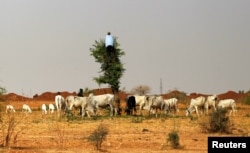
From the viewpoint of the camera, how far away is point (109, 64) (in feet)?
149

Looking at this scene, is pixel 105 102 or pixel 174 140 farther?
pixel 105 102

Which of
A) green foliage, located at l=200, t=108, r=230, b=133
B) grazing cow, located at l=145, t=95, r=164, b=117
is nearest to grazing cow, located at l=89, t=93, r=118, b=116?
grazing cow, located at l=145, t=95, r=164, b=117

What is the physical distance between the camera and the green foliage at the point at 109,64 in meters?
45.3

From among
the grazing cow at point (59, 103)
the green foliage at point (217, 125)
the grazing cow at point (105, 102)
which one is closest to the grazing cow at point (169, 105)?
the grazing cow at point (105, 102)

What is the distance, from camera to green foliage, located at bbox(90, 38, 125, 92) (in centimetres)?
4531

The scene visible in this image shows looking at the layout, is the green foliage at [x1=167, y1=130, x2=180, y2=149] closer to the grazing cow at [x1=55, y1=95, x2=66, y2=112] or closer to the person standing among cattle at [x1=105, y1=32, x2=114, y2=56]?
the grazing cow at [x1=55, y1=95, x2=66, y2=112]

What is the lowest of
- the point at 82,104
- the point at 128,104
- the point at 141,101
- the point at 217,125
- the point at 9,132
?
the point at 9,132

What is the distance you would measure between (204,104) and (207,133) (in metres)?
19.1

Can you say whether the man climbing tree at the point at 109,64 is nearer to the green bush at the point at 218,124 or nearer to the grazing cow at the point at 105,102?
the grazing cow at the point at 105,102

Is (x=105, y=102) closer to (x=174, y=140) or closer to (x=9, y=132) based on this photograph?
(x=9, y=132)

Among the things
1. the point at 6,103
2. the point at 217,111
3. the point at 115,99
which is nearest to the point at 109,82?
the point at 115,99

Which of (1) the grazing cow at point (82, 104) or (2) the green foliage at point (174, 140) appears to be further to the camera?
(1) the grazing cow at point (82, 104)

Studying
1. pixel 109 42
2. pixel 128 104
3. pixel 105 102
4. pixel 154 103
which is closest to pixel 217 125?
pixel 154 103

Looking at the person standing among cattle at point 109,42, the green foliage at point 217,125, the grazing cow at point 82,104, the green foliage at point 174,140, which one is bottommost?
the green foliage at point 174,140
